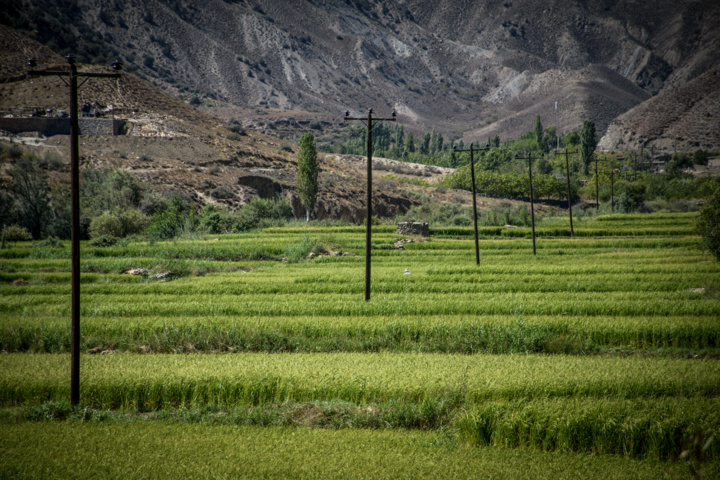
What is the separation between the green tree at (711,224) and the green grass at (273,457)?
28.5 m

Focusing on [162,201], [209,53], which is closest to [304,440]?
[162,201]

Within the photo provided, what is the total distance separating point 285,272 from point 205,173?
44403 millimetres

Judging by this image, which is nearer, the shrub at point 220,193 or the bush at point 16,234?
the bush at point 16,234

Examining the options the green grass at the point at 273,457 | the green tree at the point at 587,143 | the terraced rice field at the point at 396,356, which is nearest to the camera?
the green grass at the point at 273,457

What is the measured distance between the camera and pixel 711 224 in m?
31.7

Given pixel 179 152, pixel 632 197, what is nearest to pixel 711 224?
pixel 632 197

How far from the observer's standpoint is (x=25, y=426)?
401 inches

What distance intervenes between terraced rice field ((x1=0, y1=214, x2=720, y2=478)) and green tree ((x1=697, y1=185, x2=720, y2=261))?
119 centimetres

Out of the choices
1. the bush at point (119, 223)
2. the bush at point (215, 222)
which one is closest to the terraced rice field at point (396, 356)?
the bush at point (119, 223)

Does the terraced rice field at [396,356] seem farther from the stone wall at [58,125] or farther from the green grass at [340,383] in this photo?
the stone wall at [58,125]

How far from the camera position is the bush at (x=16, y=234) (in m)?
43.3

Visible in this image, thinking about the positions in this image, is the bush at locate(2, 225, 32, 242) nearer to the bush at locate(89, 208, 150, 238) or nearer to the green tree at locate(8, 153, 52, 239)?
the green tree at locate(8, 153, 52, 239)

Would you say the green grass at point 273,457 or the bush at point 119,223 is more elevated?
the bush at point 119,223

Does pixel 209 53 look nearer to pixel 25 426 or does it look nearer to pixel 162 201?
pixel 162 201
